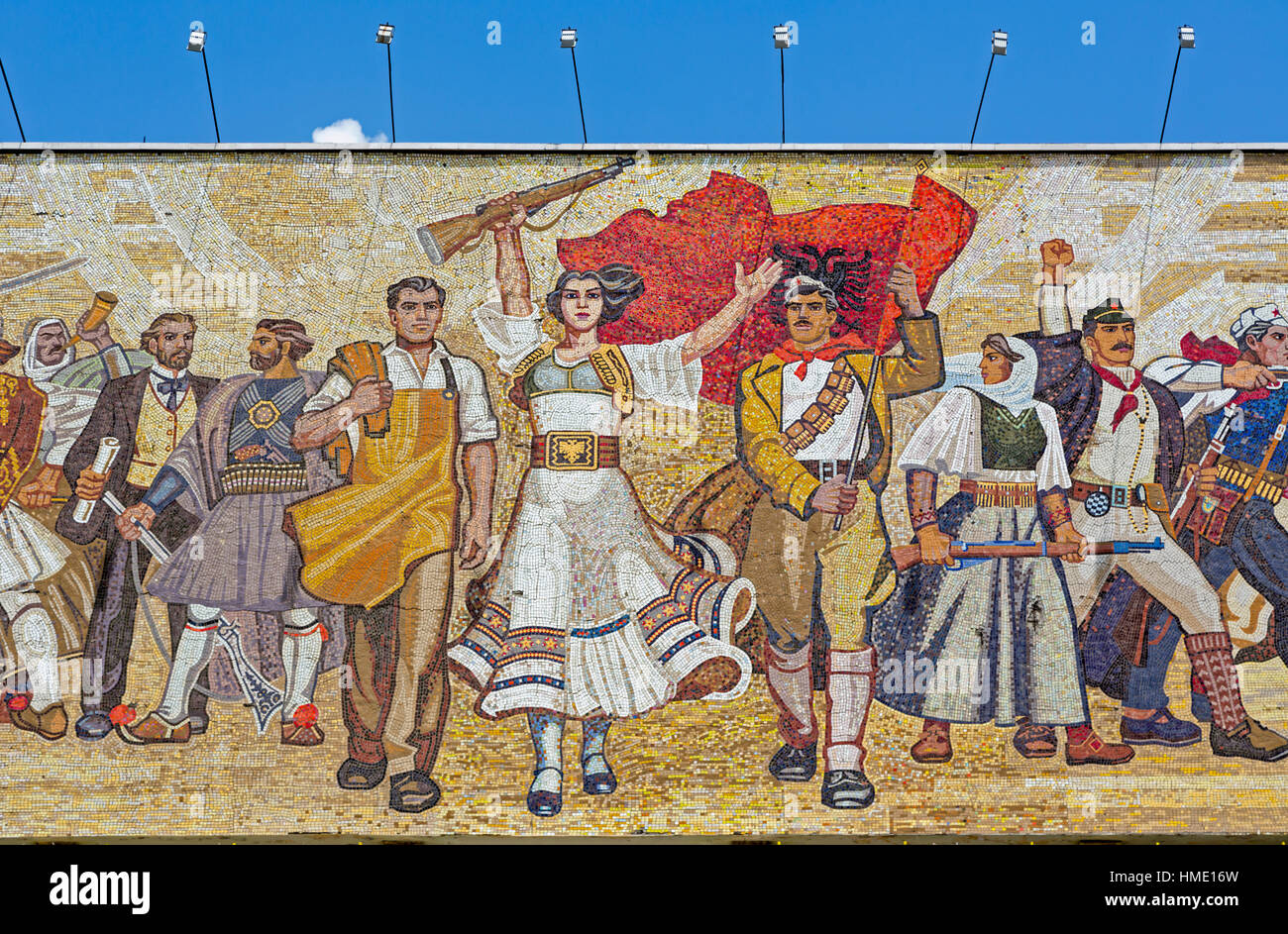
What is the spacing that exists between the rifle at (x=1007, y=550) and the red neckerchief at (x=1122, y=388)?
2.76ft

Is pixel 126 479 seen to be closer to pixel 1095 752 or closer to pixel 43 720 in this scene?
pixel 43 720

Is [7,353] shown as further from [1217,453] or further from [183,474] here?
[1217,453]

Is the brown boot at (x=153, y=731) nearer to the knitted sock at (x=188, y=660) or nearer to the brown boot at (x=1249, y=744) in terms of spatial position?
the knitted sock at (x=188, y=660)

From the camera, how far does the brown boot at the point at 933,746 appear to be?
9391mm

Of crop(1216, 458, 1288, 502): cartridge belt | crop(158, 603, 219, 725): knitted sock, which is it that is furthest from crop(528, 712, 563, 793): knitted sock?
crop(1216, 458, 1288, 502): cartridge belt

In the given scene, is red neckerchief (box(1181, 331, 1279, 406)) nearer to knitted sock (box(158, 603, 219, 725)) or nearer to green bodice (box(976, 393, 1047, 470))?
green bodice (box(976, 393, 1047, 470))

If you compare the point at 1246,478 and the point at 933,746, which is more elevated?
the point at 1246,478

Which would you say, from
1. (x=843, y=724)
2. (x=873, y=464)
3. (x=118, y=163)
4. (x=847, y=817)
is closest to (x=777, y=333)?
(x=873, y=464)

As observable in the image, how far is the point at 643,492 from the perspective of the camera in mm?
9742

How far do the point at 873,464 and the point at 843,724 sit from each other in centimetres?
181

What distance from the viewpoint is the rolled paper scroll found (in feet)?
32.0

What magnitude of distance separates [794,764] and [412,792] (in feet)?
8.46

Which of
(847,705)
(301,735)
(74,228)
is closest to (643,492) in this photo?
(847,705)

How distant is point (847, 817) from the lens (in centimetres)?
934
